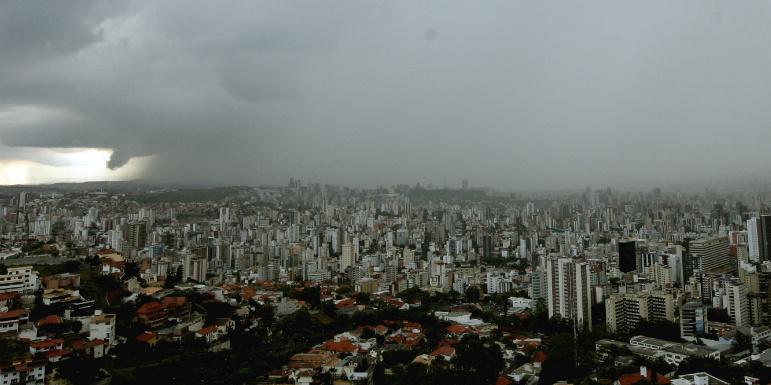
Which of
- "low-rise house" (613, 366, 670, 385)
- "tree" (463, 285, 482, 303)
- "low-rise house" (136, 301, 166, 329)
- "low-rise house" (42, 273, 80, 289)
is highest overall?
"low-rise house" (42, 273, 80, 289)

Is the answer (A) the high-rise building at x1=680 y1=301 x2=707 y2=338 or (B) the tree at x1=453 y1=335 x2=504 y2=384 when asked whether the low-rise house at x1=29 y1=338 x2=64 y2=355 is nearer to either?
(B) the tree at x1=453 y1=335 x2=504 y2=384

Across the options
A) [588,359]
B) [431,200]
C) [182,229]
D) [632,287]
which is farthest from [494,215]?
[588,359]

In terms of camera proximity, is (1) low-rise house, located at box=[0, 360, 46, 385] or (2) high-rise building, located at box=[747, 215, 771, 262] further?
(2) high-rise building, located at box=[747, 215, 771, 262]

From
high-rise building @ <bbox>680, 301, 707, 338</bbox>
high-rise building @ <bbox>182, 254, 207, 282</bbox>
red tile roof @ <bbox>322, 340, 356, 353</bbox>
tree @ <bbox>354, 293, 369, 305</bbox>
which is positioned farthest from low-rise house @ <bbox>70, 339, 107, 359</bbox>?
high-rise building @ <bbox>680, 301, 707, 338</bbox>

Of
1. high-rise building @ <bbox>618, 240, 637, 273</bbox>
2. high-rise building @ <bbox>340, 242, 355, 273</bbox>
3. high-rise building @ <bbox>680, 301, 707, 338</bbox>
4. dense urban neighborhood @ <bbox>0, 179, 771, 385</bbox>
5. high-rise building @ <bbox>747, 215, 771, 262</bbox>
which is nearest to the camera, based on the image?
dense urban neighborhood @ <bbox>0, 179, 771, 385</bbox>

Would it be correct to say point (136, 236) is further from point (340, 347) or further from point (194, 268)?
point (340, 347)

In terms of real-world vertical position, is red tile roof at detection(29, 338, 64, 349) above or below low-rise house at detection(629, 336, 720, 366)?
above

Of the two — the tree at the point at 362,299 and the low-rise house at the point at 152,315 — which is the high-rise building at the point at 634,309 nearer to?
the tree at the point at 362,299
